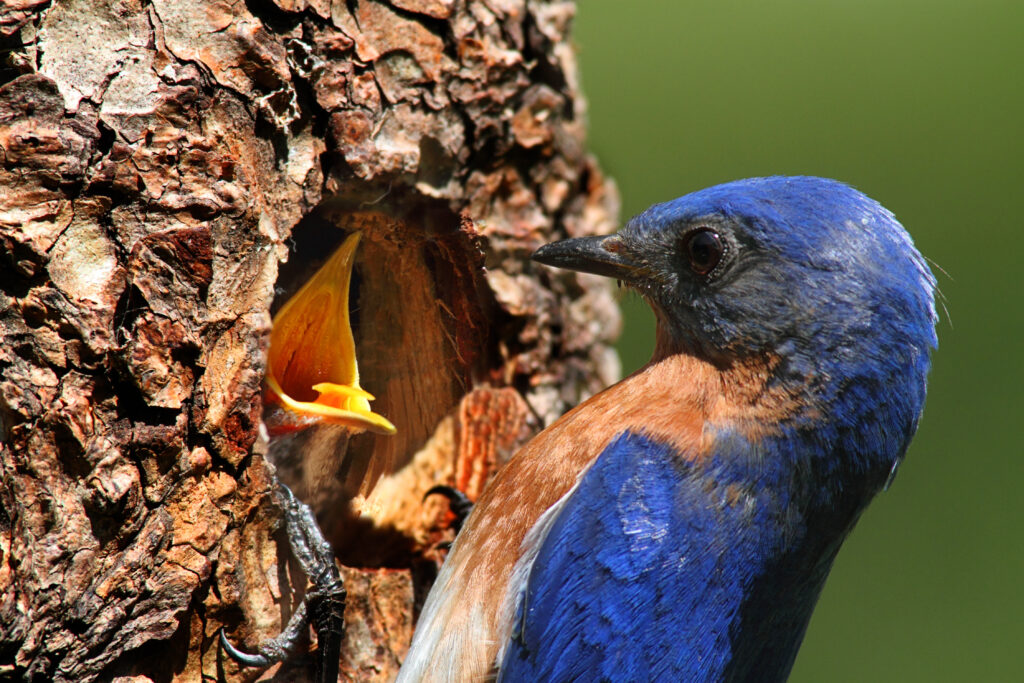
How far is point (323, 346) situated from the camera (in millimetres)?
2967

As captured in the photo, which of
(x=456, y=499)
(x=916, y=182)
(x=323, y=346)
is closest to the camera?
(x=323, y=346)

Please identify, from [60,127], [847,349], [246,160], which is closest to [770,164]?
[847,349]

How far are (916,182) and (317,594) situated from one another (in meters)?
4.90

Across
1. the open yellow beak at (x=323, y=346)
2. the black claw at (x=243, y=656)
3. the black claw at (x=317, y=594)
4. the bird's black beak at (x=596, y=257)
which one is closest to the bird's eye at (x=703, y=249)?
the bird's black beak at (x=596, y=257)

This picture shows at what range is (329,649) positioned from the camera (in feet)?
9.20

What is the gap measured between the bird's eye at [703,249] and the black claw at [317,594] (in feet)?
4.31

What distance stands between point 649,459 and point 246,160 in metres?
1.35

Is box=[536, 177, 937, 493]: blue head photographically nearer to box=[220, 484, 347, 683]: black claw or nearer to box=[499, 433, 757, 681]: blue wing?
box=[499, 433, 757, 681]: blue wing

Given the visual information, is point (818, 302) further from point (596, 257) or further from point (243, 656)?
point (243, 656)

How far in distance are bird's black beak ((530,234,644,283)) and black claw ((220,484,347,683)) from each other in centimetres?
102

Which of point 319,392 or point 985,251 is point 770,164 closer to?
point 985,251

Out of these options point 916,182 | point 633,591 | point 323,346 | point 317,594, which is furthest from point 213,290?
point 916,182

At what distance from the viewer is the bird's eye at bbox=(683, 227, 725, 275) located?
111 inches

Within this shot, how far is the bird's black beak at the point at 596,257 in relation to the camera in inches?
118
